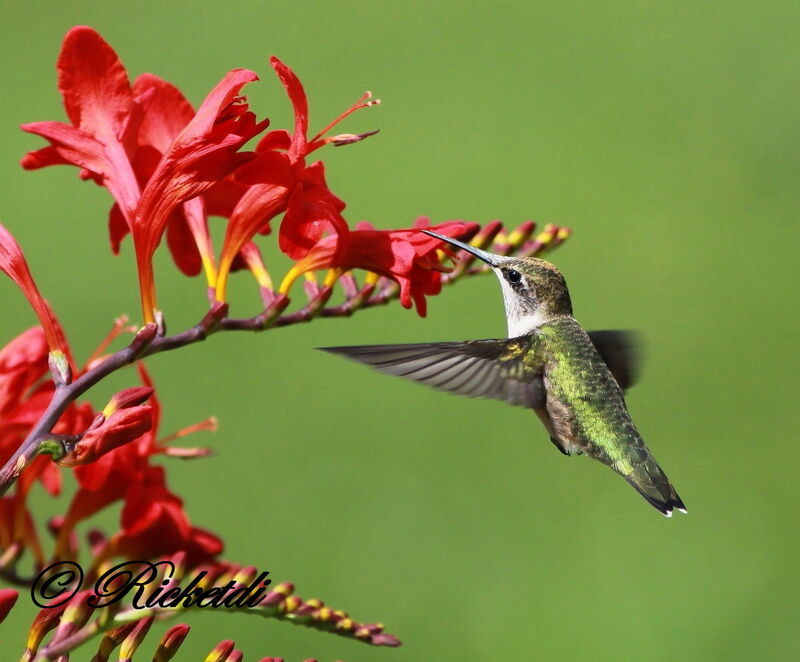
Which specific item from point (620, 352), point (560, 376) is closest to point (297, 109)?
point (560, 376)

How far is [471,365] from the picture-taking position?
1.90m

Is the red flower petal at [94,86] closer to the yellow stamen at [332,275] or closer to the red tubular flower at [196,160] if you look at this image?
the red tubular flower at [196,160]

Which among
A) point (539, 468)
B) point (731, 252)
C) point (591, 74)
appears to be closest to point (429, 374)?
point (539, 468)

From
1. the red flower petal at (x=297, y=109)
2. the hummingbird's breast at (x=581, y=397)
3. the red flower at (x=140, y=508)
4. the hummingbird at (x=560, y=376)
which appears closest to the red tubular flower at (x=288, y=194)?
the red flower petal at (x=297, y=109)

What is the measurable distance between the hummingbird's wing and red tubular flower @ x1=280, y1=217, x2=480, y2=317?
9 cm

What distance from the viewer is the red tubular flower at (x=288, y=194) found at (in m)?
1.54

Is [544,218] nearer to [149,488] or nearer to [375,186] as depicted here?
[375,186]

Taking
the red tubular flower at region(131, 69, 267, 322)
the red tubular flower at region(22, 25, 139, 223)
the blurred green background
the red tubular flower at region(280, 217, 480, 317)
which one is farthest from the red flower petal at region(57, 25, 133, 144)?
the blurred green background

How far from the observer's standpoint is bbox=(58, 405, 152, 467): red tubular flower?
1296 mm

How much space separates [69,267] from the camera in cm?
462

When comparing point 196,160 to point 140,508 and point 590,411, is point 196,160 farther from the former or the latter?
point 590,411

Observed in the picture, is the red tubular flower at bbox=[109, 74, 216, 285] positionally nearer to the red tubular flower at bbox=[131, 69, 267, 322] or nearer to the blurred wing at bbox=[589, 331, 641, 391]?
the red tubular flower at bbox=[131, 69, 267, 322]

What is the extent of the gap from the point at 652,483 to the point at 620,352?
9.6 inches

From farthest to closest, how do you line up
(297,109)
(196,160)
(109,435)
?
(297,109)
(196,160)
(109,435)
